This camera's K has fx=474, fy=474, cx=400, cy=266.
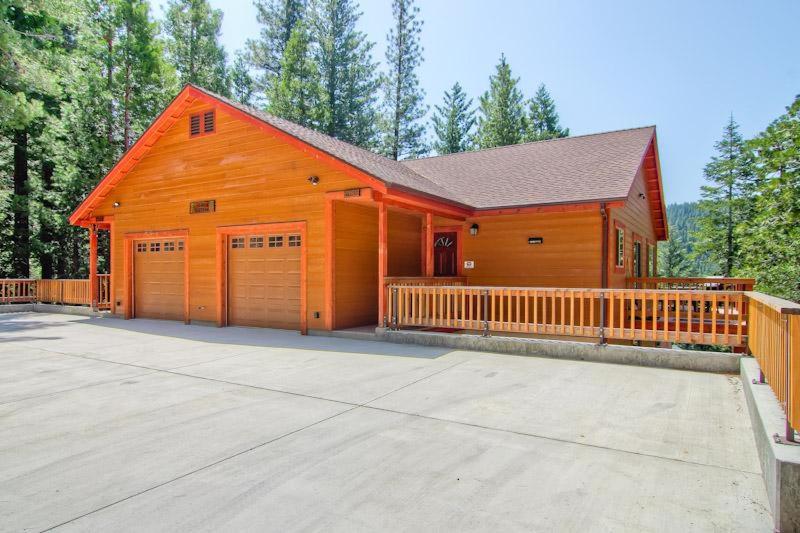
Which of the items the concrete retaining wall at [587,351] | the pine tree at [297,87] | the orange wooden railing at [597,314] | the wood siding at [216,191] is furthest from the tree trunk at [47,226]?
the concrete retaining wall at [587,351]

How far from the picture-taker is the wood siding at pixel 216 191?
10336 millimetres

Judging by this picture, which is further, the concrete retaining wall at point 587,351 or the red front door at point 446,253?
the red front door at point 446,253

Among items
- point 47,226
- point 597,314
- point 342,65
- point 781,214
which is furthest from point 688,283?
point 47,226

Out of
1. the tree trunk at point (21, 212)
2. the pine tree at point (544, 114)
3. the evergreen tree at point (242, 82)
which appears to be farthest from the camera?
the pine tree at point (544, 114)

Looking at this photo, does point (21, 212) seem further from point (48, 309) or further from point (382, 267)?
point (382, 267)

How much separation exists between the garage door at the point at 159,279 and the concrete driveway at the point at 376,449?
6.11 metres

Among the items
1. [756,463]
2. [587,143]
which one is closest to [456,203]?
[587,143]

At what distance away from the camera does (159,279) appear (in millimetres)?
13391

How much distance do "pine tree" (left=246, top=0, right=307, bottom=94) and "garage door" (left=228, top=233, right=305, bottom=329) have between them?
71.6ft

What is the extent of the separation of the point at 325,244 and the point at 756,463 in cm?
812

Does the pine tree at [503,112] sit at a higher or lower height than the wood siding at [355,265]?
higher

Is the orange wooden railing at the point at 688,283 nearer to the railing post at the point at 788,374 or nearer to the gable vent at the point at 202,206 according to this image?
the railing post at the point at 788,374

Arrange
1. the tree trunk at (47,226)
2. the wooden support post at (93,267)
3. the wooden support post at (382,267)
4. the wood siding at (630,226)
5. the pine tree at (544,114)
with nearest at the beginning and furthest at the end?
the wooden support post at (382,267) < the wood siding at (630,226) < the wooden support post at (93,267) < the tree trunk at (47,226) < the pine tree at (544,114)

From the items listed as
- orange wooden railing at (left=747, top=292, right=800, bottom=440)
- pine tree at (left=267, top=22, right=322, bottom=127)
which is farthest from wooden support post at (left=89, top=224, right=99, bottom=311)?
orange wooden railing at (left=747, top=292, right=800, bottom=440)
